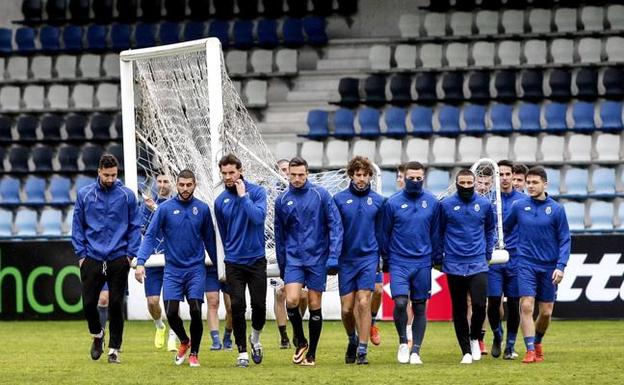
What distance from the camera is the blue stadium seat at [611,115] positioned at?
28505 mm

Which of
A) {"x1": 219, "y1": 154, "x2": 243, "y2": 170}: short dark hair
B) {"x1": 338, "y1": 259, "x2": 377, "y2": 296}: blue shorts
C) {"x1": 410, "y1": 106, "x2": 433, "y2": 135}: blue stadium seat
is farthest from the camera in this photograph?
{"x1": 410, "y1": 106, "x2": 433, "y2": 135}: blue stadium seat

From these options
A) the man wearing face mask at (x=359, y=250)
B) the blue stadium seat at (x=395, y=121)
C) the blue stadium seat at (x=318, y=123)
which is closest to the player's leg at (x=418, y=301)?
the man wearing face mask at (x=359, y=250)

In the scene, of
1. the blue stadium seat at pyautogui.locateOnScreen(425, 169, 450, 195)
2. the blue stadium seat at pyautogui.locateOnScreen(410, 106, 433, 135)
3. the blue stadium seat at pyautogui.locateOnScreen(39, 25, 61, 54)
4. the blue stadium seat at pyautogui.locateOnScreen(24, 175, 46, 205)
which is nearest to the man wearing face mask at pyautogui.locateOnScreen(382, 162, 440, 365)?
the blue stadium seat at pyautogui.locateOnScreen(425, 169, 450, 195)

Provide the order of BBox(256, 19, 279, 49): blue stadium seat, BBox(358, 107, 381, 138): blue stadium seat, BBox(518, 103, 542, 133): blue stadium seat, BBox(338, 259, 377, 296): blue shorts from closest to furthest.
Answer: BBox(338, 259, 377, 296): blue shorts
BBox(518, 103, 542, 133): blue stadium seat
BBox(358, 107, 381, 138): blue stadium seat
BBox(256, 19, 279, 49): blue stadium seat

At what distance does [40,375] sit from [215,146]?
3327 mm

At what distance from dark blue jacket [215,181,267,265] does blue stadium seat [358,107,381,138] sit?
14.9m

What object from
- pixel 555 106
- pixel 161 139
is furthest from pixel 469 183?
pixel 555 106

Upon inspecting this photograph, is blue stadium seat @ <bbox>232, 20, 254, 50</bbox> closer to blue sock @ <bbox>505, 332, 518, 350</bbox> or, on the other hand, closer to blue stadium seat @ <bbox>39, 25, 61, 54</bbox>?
blue stadium seat @ <bbox>39, 25, 61, 54</bbox>

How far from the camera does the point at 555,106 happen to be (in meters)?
29.1

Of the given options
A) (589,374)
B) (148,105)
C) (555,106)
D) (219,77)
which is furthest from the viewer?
(555,106)

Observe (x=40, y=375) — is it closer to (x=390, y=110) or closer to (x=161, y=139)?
(x=161, y=139)

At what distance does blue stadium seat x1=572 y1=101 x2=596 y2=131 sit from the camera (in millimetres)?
28703

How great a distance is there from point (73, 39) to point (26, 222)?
520cm

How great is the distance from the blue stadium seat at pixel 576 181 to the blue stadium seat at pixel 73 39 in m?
12.1
